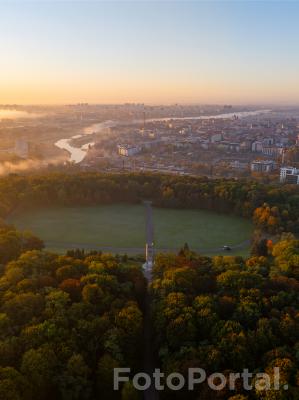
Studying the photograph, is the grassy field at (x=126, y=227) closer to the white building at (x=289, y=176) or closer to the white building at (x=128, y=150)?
the white building at (x=289, y=176)

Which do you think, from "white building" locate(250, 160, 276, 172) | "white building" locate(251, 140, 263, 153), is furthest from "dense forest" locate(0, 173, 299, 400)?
"white building" locate(251, 140, 263, 153)

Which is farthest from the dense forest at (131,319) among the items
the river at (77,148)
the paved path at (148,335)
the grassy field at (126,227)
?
A: the river at (77,148)

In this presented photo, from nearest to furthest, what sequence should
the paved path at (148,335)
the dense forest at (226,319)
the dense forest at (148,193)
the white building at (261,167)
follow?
the dense forest at (226,319)
the paved path at (148,335)
the dense forest at (148,193)
the white building at (261,167)

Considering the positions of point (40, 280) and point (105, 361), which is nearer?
point (105, 361)

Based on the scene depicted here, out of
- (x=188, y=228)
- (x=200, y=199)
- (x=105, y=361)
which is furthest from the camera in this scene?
(x=200, y=199)

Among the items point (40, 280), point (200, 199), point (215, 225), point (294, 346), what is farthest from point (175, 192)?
point (294, 346)

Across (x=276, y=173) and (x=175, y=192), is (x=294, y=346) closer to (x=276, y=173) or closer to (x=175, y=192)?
(x=175, y=192)
